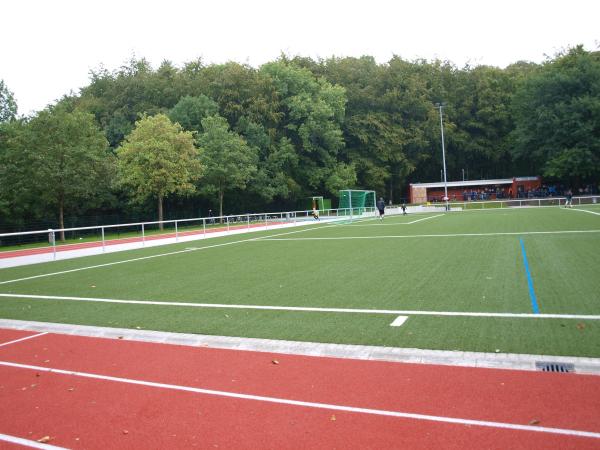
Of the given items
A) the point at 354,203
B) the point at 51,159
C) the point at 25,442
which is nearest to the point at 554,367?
the point at 25,442

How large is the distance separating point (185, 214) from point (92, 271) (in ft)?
112

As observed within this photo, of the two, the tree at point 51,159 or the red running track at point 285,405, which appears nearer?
the red running track at point 285,405

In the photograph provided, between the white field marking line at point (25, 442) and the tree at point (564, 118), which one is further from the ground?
the tree at point (564, 118)

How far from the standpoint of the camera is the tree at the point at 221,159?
4475 centimetres

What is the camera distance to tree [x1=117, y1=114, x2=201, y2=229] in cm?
3956

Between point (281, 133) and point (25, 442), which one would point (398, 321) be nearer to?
point (25, 442)

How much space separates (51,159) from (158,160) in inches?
304

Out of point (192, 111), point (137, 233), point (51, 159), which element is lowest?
point (137, 233)

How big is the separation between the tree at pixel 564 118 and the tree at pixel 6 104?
2492 inches

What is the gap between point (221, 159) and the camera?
147 ft

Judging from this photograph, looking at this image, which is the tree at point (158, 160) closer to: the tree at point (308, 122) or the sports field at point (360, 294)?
the tree at point (308, 122)

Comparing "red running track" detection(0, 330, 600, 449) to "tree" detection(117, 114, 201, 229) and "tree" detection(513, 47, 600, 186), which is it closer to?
"tree" detection(117, 114, 201, 229)

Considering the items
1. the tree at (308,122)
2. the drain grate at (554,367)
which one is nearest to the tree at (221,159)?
the tree at (308,122)

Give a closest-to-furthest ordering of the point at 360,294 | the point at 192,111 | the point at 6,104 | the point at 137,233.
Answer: the point at 360,294
the point at 137,233
the point at 192,111
the point at 6,104
